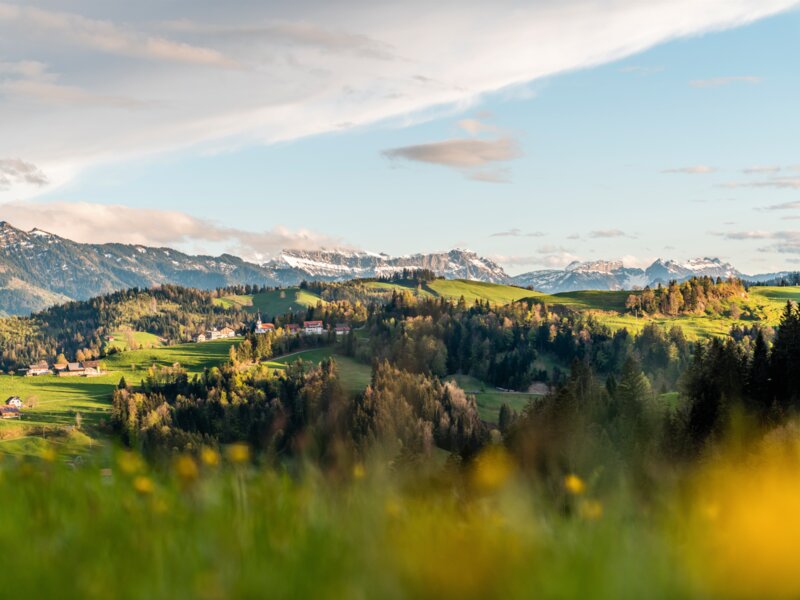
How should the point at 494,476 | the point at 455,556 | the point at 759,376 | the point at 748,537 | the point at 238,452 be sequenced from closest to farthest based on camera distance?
the point at 455,556 < the point at 748,537 < the point at 494,476 < the point at 238,452 < the point at 759,376

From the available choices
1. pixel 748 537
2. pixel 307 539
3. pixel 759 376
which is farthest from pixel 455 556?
pixel 759 376

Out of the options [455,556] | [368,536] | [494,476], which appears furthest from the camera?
[494,476]

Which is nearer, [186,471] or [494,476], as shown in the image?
[494,476]

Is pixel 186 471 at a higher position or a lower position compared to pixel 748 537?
higher

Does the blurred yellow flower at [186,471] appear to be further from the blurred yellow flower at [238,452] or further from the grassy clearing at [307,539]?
the blurred yellow flower at [238,452]

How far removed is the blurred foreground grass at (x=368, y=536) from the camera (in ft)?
11.5

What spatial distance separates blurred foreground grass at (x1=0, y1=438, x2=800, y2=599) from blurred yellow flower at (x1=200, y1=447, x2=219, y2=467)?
0.02 meters

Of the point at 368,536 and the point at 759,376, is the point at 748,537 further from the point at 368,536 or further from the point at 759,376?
the point at 759,376

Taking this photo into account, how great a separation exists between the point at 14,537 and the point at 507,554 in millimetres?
2943

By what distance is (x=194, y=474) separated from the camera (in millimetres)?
4965

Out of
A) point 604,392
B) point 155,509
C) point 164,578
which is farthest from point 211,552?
point 604,392

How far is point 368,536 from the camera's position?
13.9ft

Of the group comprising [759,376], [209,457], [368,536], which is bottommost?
[759,376]

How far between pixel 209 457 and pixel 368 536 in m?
1.63
